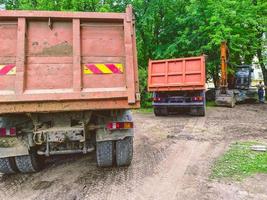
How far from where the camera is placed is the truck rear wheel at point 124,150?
18.0ft

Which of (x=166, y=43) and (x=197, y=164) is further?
(x=166, y=43)

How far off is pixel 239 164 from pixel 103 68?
3.05m

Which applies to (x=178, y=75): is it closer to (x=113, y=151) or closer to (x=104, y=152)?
(x=113, y=151)

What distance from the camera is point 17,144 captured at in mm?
5152

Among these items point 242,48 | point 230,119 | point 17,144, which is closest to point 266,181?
point 17,144

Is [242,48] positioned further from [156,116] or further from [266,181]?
[266,181]

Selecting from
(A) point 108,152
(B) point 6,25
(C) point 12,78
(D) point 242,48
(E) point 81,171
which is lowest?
(E) point 81,171

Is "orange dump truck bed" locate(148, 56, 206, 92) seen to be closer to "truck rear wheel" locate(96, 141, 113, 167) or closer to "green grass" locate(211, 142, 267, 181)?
"green grass" locate(211, 142, 267, 181)

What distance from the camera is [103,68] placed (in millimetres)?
4832

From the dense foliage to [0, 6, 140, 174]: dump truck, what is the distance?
11.1 meters

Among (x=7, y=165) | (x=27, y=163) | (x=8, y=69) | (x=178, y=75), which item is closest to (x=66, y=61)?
(x=8, y=69)

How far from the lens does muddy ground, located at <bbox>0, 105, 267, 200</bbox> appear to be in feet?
15.0

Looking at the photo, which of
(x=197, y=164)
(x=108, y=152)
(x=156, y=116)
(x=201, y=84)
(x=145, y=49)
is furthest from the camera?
(x=145, y=49)

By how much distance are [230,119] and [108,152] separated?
758 centimetres
